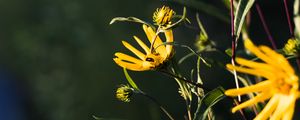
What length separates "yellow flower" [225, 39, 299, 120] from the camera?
46 cm

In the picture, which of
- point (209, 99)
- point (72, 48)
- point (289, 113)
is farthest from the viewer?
point (72, 48)

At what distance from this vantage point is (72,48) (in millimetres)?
3232

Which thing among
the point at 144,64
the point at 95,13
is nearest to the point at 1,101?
the point at 95,13

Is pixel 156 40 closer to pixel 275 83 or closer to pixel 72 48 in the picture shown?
pixel 275 83

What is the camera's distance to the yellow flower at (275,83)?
459 millimetres

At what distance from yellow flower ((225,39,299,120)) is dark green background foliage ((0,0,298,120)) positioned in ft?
7.76

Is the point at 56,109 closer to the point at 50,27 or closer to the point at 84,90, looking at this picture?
the point at 84,90

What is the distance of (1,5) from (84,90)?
24.9 inches

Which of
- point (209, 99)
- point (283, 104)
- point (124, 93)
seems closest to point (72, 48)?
point (124, 93)

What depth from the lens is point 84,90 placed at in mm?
3070

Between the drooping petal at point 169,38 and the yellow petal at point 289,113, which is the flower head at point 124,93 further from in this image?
the yellow petal at point 289,113

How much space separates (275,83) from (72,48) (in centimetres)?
279

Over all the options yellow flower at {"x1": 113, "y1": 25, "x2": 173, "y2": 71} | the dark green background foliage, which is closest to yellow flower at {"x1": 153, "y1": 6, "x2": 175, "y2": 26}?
yellow flower at {"x1": 113, "y1": 25, "x2": 173, "y2": 71}

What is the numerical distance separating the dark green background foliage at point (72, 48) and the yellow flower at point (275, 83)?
2364 mm
